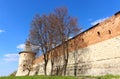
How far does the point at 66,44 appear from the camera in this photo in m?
26.1

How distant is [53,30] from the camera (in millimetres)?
25578

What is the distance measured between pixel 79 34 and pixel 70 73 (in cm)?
441

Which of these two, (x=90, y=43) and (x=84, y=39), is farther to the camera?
(x=84, y=39)

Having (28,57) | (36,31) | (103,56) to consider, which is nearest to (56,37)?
(36,31)

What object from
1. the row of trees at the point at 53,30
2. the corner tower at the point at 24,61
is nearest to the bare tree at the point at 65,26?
the row of trees at the point at 53,30

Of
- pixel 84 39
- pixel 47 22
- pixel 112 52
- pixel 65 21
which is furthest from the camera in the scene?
pixel 47 22

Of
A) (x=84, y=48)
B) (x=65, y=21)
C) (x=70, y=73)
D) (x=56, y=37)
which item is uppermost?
(x=65, y=21)

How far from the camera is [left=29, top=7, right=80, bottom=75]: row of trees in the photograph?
2466 cm

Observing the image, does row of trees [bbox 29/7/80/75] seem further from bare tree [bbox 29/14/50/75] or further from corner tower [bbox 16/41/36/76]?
corner tower [bbox 16/41/36/76]

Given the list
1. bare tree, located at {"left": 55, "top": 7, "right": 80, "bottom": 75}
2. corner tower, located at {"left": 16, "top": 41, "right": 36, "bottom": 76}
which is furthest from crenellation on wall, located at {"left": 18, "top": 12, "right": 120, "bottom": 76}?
corner tower, located at {"left": 16, "top": 41, "right": 36, "bottom": 76}

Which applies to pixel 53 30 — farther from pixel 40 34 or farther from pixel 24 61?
pixel 24 61

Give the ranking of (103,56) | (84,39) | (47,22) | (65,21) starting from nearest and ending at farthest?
(103,56) < (84,39) < (65,21) < (47,22)

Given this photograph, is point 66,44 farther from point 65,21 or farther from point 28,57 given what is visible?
point 28,57

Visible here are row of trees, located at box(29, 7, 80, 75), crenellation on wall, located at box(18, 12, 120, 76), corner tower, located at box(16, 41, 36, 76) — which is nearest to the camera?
crenellation on wall, located at box(18, 12, 120, 76)
